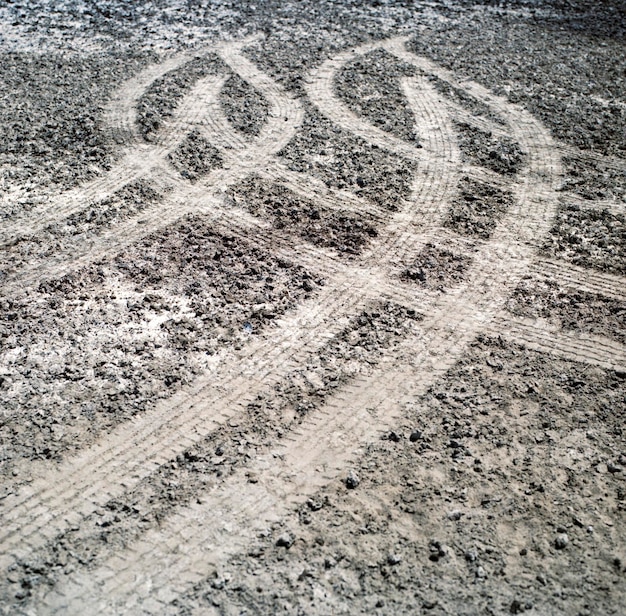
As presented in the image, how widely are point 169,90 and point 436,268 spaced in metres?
5.49

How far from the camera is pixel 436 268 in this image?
6.84 metres

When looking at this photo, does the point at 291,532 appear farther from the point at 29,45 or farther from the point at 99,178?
the point at 29,45

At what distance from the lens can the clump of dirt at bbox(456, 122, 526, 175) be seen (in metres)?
8.55

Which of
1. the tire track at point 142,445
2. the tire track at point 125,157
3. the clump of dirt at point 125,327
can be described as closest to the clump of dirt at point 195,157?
the tire track at point 125,157

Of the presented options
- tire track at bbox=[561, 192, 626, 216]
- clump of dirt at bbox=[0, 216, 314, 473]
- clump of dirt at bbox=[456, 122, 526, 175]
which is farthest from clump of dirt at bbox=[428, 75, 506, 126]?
clump of dirt at bbox=[0, 216, 314, 473]

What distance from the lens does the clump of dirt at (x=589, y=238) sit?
273 inches

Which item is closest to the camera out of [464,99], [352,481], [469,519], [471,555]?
[471,555]

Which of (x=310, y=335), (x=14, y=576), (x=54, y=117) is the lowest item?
(x=14, y=576)

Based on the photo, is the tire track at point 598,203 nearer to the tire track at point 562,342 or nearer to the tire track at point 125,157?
the tire track at point 562,342

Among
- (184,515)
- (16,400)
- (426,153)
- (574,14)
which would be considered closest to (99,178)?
(16,400)

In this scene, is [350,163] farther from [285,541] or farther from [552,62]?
[285,541]

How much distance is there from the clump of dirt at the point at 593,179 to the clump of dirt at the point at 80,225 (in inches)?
201

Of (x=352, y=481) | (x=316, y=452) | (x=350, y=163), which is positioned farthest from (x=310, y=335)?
Result: (x=350, y=163)

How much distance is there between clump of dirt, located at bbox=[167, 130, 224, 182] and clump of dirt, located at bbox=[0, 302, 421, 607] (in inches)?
129
